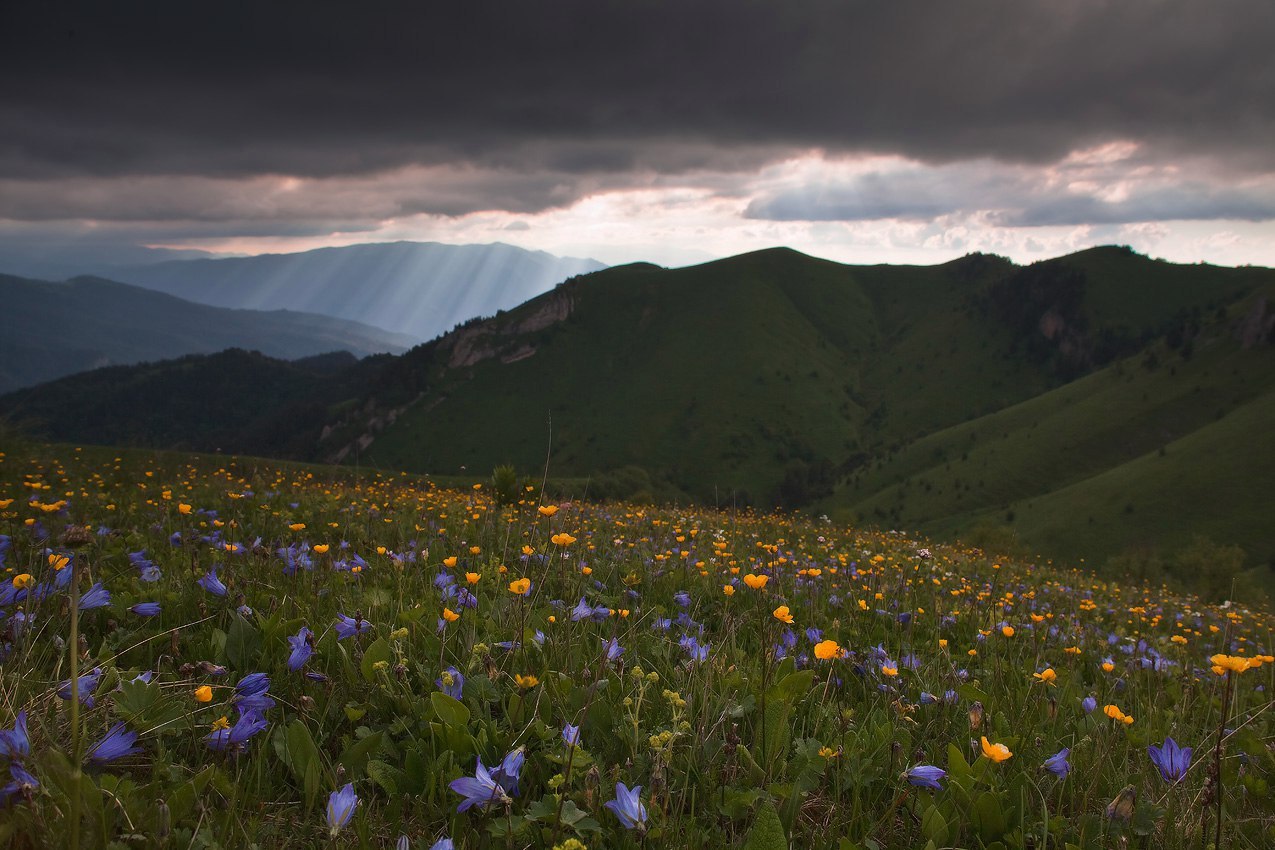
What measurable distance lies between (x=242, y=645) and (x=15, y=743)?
137cm

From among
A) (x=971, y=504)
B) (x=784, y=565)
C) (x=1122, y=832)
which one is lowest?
(x=971, y=504)

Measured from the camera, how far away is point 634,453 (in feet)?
612

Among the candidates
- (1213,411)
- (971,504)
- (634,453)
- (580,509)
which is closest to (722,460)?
(634,453)

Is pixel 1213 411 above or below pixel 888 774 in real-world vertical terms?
below

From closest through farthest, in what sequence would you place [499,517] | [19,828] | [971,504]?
1. [19,828]
2. [499,517]
3. [971,504]

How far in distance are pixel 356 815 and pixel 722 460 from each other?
178801mm

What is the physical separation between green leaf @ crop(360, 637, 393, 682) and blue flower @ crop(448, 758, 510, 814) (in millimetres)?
969

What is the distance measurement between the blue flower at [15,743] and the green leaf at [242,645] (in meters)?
1.30

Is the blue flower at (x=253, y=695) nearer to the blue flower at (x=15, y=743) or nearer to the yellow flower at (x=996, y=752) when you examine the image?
the blue flower at (x=15, y=743)

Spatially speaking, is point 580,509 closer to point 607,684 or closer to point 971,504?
point 607,684

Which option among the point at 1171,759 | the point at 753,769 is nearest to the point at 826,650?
the point at 753,769

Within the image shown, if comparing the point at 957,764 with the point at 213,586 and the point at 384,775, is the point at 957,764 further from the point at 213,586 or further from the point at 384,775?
the point at 213,586

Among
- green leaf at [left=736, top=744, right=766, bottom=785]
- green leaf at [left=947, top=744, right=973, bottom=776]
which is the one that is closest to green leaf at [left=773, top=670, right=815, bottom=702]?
green leaf at [left=736, top=744, right=766, bottom=785]

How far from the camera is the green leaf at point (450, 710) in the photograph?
2.50 meters
